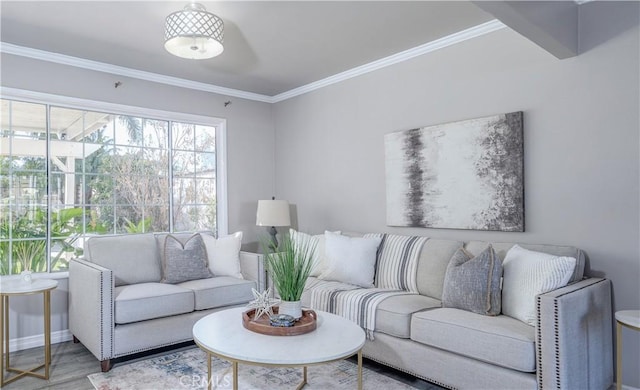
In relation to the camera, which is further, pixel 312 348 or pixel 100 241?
pixel 100 241

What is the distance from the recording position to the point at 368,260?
3451 mm

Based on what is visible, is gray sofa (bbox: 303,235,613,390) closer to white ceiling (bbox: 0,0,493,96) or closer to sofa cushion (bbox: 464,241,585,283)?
sofa cushion (bbox: 464,241,585,283)

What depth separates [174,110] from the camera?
171 inches

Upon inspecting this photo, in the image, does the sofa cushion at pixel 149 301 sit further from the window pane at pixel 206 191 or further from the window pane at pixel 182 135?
the window pane at pixel 182 135

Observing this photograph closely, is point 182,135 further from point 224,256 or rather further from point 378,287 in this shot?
point 378,287

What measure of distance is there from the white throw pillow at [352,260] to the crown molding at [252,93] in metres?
1.62

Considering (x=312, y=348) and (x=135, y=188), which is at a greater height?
(x=135, y=188)

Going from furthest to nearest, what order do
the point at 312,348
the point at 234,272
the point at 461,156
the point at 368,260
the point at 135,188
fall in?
the point at 135,188, the point at 234,272, the point at 368,260, the point at 461,156, the point at 312,348

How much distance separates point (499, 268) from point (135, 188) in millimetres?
3378

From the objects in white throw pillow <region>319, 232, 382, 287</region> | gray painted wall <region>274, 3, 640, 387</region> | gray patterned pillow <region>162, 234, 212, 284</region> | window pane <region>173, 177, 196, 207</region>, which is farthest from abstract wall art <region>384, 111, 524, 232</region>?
window pane <region>173, 177, 196, 207</region>

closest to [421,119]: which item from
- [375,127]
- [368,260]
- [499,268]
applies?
[375,127]

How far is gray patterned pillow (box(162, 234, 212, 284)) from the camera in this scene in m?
3.64

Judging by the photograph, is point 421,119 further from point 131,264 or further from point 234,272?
point 131,264

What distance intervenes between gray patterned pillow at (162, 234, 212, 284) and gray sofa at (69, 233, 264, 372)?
6 cm
